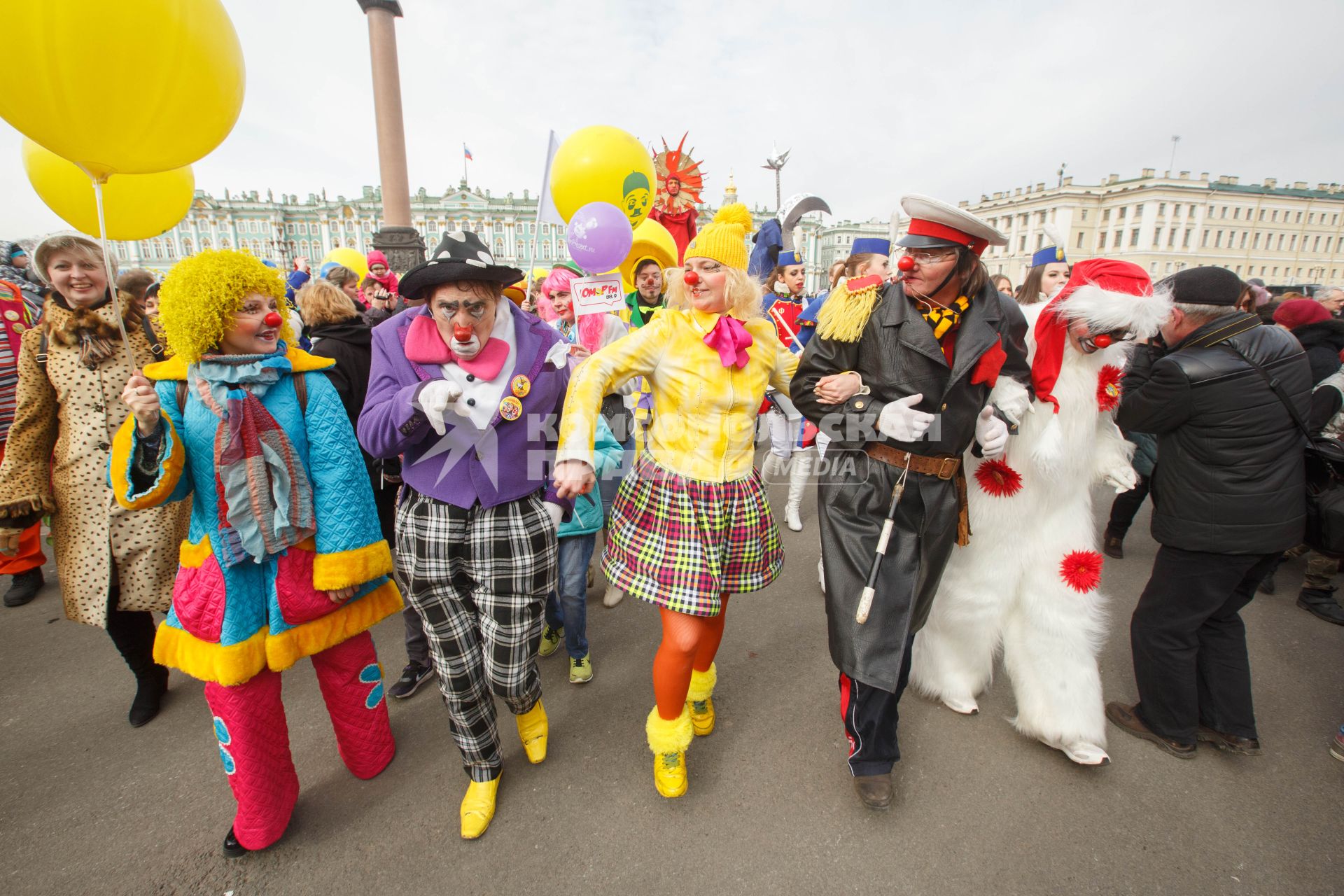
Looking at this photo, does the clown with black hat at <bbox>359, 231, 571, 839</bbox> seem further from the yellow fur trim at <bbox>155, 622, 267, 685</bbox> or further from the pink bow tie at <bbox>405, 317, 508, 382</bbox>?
the yellow fur trim at <bbox>155, 622, 267, 685</bbox>

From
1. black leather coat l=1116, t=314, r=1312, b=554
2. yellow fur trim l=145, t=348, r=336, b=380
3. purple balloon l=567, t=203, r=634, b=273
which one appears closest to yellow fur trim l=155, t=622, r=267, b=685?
yellow fur trim l=145, t=348, r=336, b=380

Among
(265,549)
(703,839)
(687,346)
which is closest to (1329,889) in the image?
(703,839)

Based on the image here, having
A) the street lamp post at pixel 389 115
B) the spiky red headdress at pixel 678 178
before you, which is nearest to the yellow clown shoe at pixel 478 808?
the spiky red headdress at pixel 678 178

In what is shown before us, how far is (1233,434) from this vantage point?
2.19 meters

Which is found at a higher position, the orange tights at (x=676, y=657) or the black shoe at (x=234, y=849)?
the orange tights at (x=676, y=657)

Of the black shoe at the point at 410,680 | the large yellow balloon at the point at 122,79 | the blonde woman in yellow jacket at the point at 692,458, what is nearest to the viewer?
the large yellow balloon at the point at 122,79

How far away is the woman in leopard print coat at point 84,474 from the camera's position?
2484 millimetres

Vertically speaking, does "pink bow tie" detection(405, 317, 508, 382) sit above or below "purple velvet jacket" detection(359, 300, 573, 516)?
above

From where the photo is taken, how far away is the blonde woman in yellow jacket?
6.45ft

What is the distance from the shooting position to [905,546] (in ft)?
6.56

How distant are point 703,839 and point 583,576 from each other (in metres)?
1.25

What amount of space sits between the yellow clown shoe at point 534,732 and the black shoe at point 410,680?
79 cm

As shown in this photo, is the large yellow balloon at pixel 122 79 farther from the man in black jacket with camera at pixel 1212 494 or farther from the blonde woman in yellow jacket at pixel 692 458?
the man in black jacket with camera at pixel 1212 494

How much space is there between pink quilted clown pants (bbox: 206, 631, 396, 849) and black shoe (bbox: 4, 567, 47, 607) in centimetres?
311
